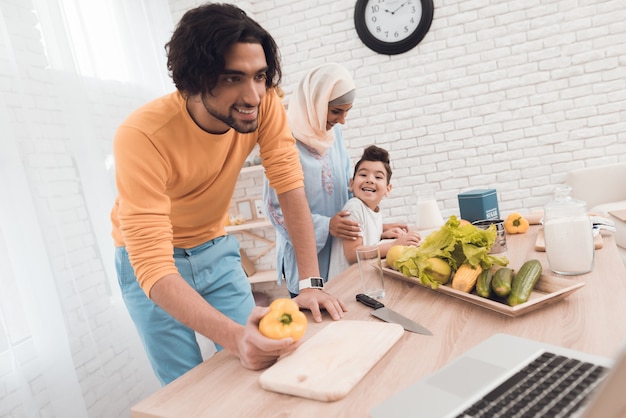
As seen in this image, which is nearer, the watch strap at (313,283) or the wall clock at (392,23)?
the watch strap at (313,283)

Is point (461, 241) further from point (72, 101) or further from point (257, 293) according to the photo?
point (257, 293)

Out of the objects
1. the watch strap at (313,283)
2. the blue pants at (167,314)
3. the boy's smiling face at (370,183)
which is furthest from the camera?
the boy's smiling face at (370,183)

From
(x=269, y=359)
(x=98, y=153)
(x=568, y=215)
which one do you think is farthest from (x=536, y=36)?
(x=269, y=359)

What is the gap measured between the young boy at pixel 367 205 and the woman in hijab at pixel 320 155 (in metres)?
0.07

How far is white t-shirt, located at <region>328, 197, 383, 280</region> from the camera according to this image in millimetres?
2027

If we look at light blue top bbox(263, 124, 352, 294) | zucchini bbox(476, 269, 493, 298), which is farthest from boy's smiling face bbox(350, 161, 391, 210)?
zucchini bbox(476, 269, 493, 298)

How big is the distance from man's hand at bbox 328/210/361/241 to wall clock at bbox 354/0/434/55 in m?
2.67

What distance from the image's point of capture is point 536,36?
3.79m

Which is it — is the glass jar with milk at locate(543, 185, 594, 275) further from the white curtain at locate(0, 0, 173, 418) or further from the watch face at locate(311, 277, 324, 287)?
the white curtain at locate(0, 0, 173, 418)

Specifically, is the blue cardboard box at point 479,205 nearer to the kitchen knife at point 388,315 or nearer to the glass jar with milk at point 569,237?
the glass jar with milk at point 569,237

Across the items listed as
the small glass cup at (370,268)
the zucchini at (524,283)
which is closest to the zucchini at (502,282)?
the zucchini at (524,283)

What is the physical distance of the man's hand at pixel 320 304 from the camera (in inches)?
45.9

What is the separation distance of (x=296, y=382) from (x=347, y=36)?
12.9ft

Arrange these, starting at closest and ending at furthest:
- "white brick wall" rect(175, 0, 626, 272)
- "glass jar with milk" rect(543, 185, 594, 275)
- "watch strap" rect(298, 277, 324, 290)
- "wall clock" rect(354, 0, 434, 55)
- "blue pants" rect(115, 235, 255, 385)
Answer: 1. "glass jar with milk" rect(543, 185, 594, 275)
2. "watch strap" rect(298, 277, 324, 290)
3. "blue pants" rect(115, 235, 255, 385)
4. "white brick wall" rect(175, 0, 626, 272)
5. "wall clock" rect(354, 0, 434, 55)
